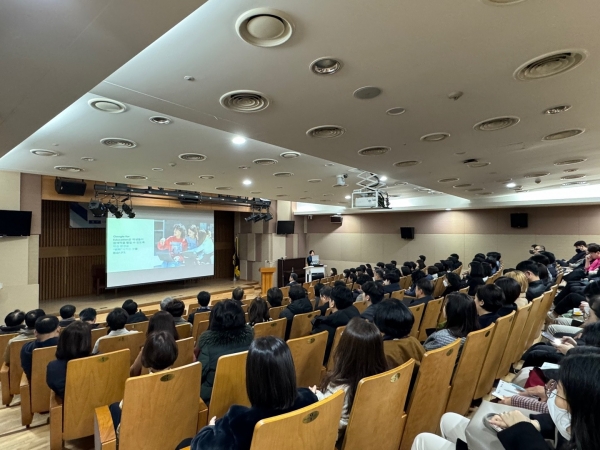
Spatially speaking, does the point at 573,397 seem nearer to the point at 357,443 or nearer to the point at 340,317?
the point at 357,443

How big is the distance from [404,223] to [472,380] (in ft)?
39.8

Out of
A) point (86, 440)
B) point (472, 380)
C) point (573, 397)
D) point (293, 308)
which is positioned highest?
point (573, 397)

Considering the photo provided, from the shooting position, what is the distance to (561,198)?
31.7 feet

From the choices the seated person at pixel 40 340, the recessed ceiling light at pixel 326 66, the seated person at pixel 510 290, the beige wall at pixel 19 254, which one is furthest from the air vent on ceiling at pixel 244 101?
the beige wall at pixel 19 254

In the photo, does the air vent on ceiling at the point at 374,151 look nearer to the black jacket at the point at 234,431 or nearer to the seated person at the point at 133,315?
the black jacket at the point at 234,431

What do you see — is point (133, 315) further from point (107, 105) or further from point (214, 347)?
point (107, 105)

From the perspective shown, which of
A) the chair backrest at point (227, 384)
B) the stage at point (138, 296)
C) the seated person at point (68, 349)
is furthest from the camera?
the stage at point (138, 296)

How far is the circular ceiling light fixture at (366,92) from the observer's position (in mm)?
2635

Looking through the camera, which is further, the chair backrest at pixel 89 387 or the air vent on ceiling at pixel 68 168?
the air vent on ceiling at pixel 68 168

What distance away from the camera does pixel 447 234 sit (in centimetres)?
1300

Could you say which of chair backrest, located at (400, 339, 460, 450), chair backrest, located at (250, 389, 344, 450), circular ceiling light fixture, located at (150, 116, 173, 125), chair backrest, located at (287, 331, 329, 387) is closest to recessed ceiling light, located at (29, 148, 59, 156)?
circular ceiling light fixture, located at (150, 116, 173, 125)

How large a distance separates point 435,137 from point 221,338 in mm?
3382

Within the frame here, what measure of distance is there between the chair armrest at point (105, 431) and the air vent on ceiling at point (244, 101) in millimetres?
2524

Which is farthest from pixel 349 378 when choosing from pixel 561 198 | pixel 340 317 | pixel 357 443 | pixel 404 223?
pixel 404 223
